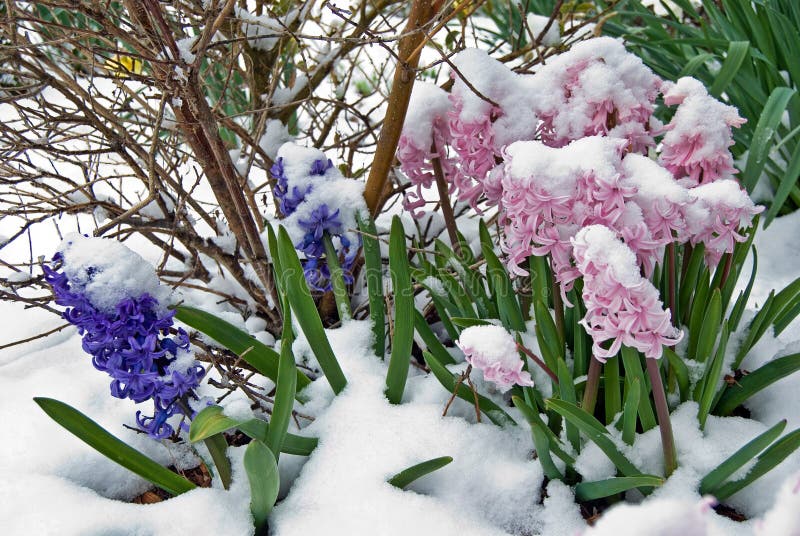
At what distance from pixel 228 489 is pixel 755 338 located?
3.86 ft

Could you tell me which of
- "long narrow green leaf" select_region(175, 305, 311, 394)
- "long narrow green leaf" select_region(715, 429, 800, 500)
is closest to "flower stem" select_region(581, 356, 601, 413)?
"long narrow green leaf" select_region(715, 429, 800, 500)

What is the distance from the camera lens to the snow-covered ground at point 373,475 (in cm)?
115

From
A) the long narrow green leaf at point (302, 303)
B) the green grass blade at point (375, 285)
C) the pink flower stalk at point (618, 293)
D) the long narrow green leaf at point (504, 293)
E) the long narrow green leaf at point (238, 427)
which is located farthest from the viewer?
the green grass blade at point (375, 285)

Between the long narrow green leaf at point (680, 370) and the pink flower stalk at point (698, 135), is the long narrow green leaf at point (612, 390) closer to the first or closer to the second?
the long narrow green leaf at point (680, 370)

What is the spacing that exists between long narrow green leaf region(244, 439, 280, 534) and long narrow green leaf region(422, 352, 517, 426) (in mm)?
365

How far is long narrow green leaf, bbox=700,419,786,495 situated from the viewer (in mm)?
1030

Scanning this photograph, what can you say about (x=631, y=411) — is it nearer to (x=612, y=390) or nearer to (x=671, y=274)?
(x=612, y=390)

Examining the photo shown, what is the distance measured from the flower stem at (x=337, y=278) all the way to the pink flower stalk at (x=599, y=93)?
62 cm

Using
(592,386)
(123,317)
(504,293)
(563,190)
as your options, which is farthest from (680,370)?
(123,317)

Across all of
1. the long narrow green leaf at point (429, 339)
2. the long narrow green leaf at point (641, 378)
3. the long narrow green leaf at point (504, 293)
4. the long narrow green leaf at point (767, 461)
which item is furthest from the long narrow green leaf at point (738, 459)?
the long narrow green leaf at point (429, 339)

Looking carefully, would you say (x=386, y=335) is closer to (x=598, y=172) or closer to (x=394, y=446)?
(x=394, y=446)

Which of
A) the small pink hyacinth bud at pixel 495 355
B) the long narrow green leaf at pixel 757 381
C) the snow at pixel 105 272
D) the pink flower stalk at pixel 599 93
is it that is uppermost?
the pink flower stalk at pixel 599 93

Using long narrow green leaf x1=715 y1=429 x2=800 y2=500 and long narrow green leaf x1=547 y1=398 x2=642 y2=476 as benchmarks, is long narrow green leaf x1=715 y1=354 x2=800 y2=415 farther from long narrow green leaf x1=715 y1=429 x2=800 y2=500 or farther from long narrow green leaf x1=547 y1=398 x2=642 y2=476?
long narrow green leaf x1=547 y1=398 x2=642 y2=476

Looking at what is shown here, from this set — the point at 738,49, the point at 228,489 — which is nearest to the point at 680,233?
the point at 228,489
